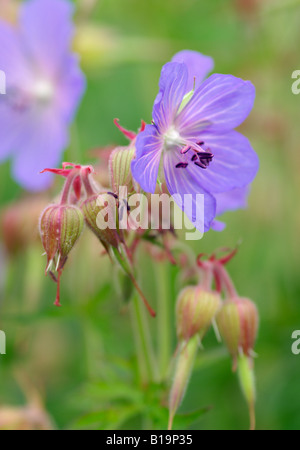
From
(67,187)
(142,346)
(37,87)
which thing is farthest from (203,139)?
(37,87)

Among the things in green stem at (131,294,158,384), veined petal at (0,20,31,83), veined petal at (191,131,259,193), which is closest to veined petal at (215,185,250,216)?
veined petal at (191,131,259,193)

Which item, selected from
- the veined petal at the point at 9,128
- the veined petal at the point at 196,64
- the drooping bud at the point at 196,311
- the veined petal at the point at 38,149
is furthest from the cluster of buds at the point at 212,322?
the veined petal at the point at 9,128

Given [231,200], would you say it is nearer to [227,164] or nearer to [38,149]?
[227,164]

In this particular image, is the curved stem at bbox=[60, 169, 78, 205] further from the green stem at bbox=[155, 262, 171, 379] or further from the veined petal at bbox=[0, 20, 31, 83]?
the veined petal at bbox=[0, 20, 31, 83]

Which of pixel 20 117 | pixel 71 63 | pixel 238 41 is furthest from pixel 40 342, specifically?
pixel 238 41

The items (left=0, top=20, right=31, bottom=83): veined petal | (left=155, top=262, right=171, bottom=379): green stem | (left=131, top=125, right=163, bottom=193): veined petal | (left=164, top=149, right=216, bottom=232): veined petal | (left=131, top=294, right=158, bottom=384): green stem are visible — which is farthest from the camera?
(left=0, top=20, right=31, bottom=83): veined petal
